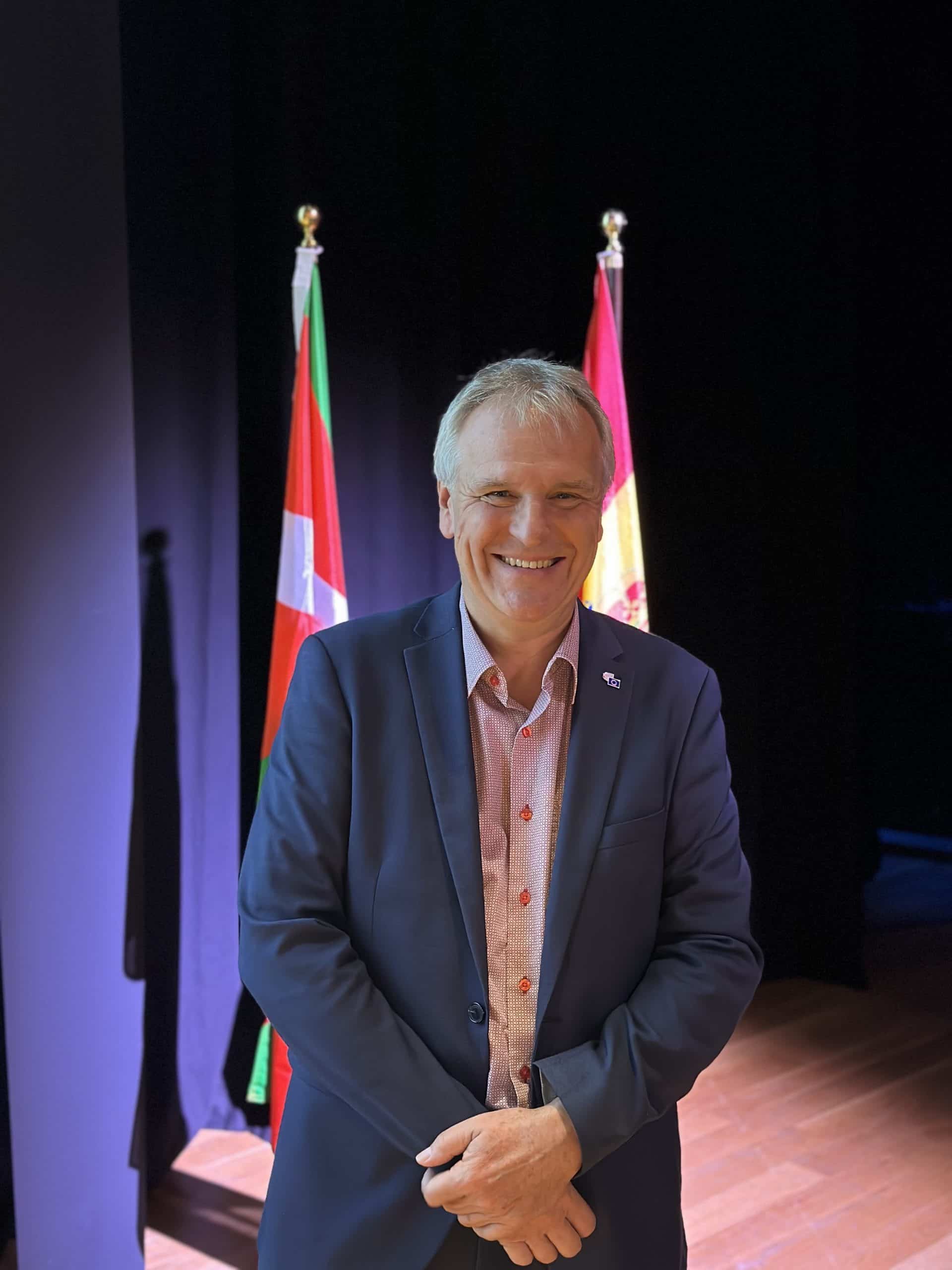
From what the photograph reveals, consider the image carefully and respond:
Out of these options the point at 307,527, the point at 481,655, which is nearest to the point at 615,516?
the point at 307,527

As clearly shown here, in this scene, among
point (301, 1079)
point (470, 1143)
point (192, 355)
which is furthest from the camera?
point (192, 355)

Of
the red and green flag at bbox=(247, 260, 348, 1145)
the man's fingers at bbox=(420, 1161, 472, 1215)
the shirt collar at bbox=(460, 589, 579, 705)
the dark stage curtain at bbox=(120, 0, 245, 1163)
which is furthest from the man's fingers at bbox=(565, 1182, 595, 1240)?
the dark stage curtain at bbox=(120, 0, 245, 1163)

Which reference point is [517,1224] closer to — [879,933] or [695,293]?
[695,293]

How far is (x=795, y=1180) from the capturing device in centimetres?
291

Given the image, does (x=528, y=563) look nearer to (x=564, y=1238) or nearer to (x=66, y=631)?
(x=564, y=1238)

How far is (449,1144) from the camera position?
3.60 feet

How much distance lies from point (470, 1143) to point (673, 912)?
32 centimetres

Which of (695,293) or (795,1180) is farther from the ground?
(695,293)

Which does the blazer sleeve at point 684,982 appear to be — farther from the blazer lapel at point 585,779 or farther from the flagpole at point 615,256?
the flagpole at point 615,256

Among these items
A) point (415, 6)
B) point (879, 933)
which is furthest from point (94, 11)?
point (879, 933)

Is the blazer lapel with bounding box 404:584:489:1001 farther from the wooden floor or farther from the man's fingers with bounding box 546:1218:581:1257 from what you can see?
the wooden floor

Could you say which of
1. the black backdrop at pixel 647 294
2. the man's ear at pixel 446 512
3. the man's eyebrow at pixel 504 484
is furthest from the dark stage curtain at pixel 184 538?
the man's eyebrow at pixel 504 484

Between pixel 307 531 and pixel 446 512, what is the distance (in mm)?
1513

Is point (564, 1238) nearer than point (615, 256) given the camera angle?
Yes
